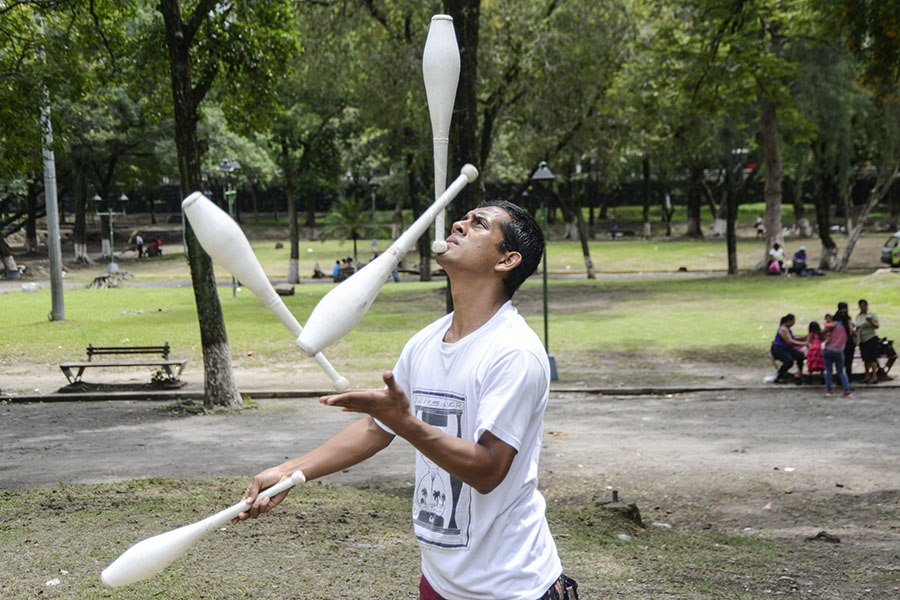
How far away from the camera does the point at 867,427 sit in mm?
11164

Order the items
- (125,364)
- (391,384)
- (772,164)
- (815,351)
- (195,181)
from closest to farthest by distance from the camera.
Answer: (391,384), (195,181), (815,351), (125,364), (772,164)

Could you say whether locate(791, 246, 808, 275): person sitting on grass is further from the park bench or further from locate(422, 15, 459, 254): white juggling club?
locate(422, 15, 459, 254): white juggling club

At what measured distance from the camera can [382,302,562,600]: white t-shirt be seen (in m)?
2.64

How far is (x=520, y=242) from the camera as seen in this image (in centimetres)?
288

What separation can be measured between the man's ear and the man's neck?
2.0 inches

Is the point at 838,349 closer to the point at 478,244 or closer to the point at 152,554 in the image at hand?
the point at 478,244

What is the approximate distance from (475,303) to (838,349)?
1229 centimetres

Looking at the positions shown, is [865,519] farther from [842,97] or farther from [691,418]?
[842,97]

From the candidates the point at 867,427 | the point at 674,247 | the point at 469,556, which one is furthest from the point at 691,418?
the point at 674,247

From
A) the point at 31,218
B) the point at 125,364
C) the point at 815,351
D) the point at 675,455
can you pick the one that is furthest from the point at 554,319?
the point at 31,218

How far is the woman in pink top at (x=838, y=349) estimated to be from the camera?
1374 centimetres

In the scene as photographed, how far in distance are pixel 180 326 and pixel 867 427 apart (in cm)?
1537

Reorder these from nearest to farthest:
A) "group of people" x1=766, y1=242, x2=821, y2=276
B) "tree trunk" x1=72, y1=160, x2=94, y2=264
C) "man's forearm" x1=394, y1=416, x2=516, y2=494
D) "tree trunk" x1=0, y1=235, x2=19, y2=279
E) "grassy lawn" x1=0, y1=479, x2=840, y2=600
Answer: "man's forearm" x1=394, y1=416, x2=516, y2=494, "grassy lawn" x1=0, y1=479, x2=840, y2=600, "group of people" x1=766, y1=242, x2=821, y2=276, "tree trunk" x1=0, y1=235, x2=19, y2=279, "tree trunk" x1=72, y1=160, x2=94, y2=264

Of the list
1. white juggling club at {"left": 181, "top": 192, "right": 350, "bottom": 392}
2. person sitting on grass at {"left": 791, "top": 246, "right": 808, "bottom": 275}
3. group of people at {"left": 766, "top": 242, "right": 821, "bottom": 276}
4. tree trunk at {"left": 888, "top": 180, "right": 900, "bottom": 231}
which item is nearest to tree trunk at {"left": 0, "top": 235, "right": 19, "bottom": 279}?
group of people at {"left": 766, "top": 242, "right": 821, "bottom": 276}
